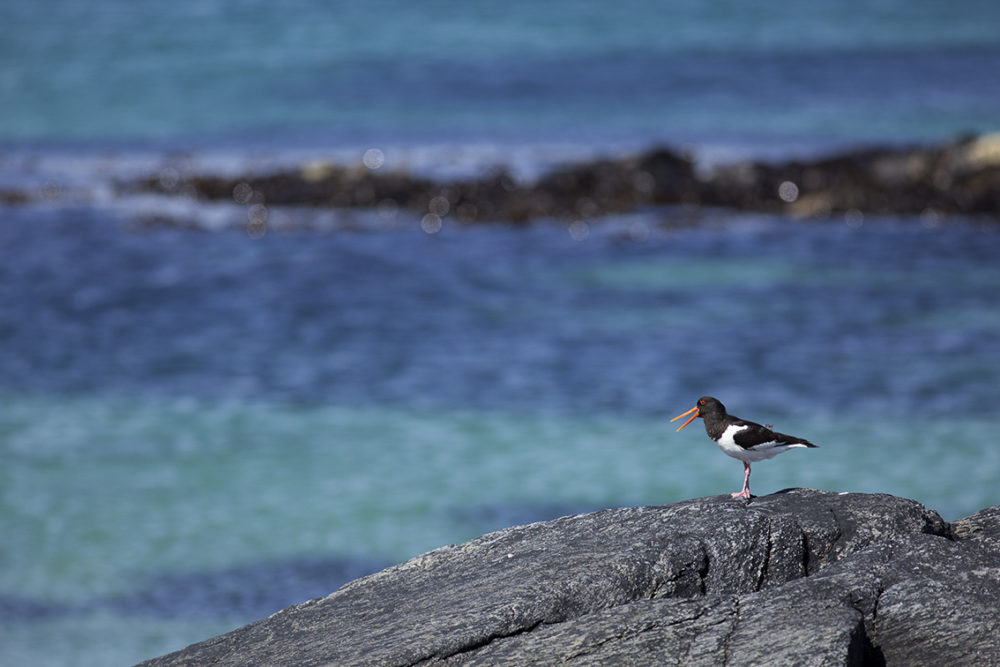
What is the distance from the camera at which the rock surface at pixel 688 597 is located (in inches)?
234

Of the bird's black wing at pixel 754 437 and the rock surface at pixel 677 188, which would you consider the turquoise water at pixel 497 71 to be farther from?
the bird's black wing at pixel 754 437

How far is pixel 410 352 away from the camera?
76.4 feet

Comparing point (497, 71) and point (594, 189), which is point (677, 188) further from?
point (497, 71)

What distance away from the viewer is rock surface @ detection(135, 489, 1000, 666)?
19.5 feet

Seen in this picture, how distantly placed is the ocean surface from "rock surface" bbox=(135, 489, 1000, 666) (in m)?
6.79

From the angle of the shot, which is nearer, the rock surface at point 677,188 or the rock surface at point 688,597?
the rock surface at point 688,597

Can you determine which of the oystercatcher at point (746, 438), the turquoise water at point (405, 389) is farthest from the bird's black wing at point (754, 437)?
the turquoise water at point (405, 389)

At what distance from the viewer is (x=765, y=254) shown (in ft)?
93.8

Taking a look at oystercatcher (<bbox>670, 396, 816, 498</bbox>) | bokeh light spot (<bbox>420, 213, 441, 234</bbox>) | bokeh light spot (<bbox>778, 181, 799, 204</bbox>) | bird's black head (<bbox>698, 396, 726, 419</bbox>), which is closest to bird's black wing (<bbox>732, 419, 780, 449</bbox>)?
oystercatcher (<bbox>670, 396, 816, 498</bbox>)

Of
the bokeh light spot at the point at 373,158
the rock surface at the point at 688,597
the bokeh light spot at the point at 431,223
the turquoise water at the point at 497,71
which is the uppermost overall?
the turquoise water at the point at 497,71

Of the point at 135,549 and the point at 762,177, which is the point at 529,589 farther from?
the point at 762,177

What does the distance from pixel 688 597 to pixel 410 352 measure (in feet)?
56.3

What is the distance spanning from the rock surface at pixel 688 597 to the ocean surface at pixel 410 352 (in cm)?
679

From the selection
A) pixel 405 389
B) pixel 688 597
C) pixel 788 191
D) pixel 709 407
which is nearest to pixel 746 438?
pixel 709 407
